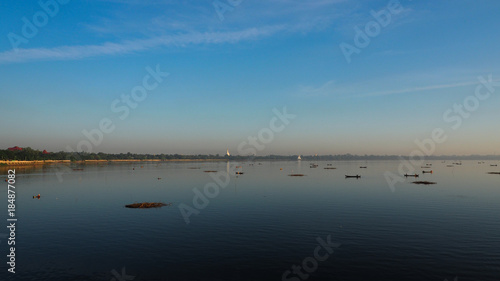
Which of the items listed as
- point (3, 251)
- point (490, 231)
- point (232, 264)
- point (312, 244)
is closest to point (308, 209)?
point (312, 244)

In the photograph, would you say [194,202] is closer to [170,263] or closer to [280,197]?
[280,197]

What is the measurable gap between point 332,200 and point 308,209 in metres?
13.4

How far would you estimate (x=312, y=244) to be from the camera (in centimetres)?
3559

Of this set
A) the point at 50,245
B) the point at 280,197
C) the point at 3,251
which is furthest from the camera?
the point at 280,197

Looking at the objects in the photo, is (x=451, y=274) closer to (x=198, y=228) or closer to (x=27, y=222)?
(x=198, y=228)

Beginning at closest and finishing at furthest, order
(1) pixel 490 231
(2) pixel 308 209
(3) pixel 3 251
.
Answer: (3) pixel 3 251, (1) pixel 490 231, (2) pixel 308 209

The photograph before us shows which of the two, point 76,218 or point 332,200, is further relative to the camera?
point 332,200

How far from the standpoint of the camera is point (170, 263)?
29.6m

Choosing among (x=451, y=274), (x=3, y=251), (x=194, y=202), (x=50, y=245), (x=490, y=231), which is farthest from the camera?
Answer: (x=194, y=202)

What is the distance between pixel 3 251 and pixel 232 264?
24630 mm

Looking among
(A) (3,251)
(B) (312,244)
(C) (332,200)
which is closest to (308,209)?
(C) (332,200)

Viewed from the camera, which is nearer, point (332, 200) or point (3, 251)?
point (3, 251)

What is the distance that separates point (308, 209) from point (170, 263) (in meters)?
33.8

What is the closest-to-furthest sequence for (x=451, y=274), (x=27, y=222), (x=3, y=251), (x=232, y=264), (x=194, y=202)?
(x=451, y=274) → (x=232, y=264) → (x=3, y=251) → (x=27, y=222) → (x=194, y=202)
